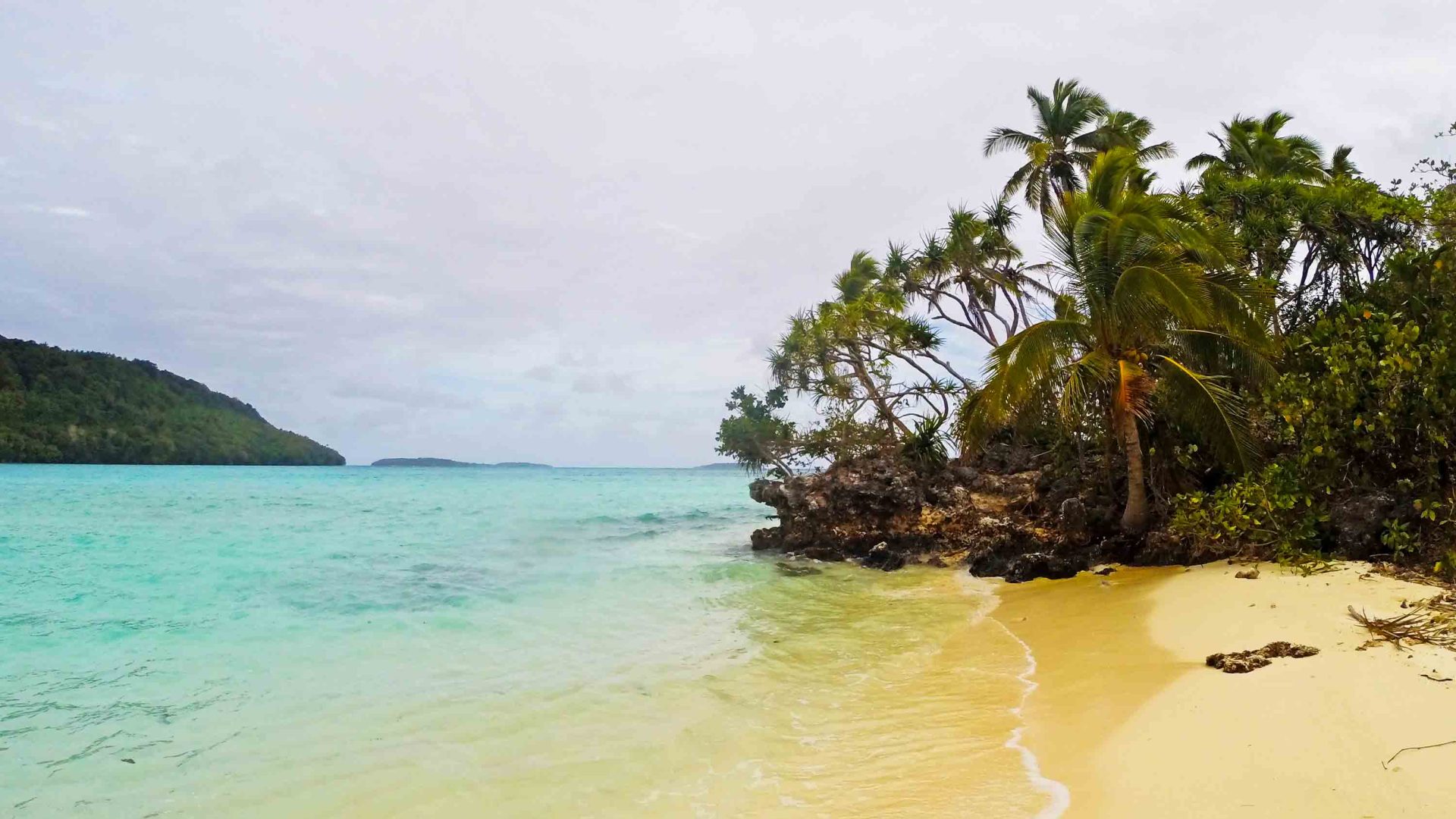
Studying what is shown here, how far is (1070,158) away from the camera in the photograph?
77.0ft

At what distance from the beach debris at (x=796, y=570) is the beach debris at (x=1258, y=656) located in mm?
8679

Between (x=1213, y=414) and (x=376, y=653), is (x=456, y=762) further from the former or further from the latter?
(x=1213, y=414)

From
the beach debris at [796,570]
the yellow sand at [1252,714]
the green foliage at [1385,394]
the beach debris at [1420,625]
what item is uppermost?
the green foliage at [1385,394]

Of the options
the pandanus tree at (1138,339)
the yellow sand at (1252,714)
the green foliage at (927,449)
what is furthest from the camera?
the green foliage at (927,449)

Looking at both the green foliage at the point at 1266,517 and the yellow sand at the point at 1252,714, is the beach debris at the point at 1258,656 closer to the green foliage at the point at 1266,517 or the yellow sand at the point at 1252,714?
the yellow sand at the point at 1252,714

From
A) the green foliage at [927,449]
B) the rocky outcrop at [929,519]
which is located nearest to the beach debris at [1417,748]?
the rocky outcrop at [929,519]

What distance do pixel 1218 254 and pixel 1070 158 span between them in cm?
1441

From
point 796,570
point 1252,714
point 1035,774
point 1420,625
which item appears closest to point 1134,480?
point 796,570

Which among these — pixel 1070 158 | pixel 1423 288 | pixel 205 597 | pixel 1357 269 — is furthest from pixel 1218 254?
pixel 205 597

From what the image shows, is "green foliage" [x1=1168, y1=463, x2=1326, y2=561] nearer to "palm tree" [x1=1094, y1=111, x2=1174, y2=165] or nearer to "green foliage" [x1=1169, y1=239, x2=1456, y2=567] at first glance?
"green foliage" [x1=1169, y1=239, x2=1456, y2=567]

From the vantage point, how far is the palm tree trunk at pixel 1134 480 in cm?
1062

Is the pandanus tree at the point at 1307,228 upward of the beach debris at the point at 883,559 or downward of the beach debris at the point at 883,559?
upward

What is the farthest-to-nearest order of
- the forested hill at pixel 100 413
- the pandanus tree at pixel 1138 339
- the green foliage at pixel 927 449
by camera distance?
the forested hill at pixel 100 413 < the green foliage at pixel 927 449 < the pandanus tree at pixel 1138 339

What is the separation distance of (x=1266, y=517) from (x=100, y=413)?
290 ft
